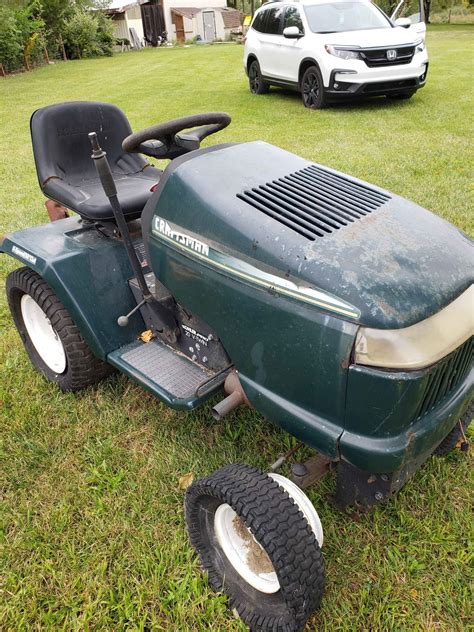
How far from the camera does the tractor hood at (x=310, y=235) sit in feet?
4.81

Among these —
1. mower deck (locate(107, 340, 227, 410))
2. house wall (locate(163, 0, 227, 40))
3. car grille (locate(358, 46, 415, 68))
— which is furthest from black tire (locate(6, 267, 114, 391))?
house wall (locate(163, 0, 227, 40))

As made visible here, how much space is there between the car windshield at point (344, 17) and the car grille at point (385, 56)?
751mm

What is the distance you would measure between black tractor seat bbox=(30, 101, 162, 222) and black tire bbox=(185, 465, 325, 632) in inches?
51.0

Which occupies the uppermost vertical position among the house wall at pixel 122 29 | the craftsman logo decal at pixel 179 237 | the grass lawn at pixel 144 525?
the house wall at pixel 122 29

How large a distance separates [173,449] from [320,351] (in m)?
1.03

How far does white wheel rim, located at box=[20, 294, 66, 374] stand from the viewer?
2.69 metres

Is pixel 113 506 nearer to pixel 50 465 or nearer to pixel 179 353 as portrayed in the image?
pixel 50 465

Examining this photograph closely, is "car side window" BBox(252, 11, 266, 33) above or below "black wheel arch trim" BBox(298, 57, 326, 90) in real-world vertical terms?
above

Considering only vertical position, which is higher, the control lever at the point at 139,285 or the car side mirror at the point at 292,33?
the car side mirror at the point at 292,33

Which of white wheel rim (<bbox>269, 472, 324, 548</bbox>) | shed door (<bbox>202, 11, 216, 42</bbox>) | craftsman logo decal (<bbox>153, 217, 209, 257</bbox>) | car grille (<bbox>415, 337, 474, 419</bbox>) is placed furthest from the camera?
shed door (<bbox>202, 11, 216, 42</bbox>)

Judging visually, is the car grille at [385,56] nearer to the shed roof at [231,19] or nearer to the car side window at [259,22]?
the car side window at [259,22]

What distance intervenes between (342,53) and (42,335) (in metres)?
6.55

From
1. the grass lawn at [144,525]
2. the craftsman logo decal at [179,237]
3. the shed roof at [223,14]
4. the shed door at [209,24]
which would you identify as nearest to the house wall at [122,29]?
the shed roof at [223,14]

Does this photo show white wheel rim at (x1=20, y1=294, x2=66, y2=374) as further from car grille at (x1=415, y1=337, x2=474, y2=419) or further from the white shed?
the white shed
